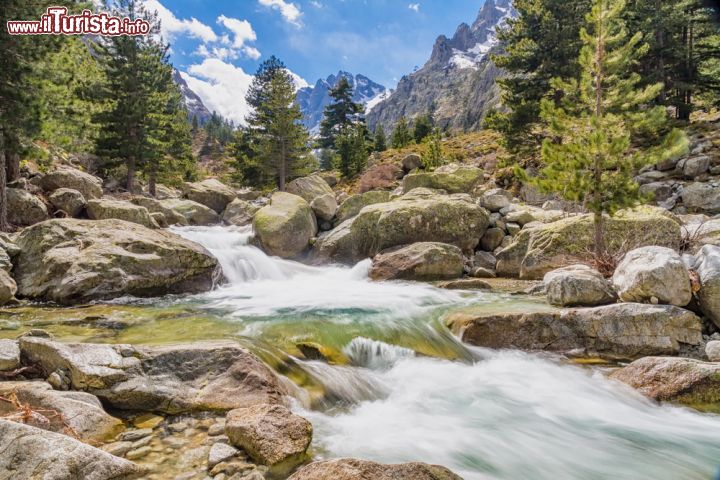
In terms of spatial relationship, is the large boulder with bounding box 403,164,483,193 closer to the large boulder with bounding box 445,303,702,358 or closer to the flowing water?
the flowing water

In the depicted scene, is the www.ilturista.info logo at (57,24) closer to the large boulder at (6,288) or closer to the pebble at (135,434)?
the large boulder at (6,288)

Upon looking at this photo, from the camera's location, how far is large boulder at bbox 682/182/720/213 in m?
17.7

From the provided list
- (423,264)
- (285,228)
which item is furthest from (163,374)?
(285,228)

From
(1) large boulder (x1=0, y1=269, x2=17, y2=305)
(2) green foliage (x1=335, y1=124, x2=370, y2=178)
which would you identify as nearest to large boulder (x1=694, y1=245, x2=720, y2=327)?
(1) large boulder (x1=0, y1=269, x2=17, y2=305)

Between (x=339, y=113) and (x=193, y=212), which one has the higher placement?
(x=339, y=113)

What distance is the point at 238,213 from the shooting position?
24578 millimetres

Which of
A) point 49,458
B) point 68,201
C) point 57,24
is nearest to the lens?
point 49,458

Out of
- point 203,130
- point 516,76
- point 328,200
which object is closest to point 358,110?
point 516,76

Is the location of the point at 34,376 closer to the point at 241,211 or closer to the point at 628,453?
the point at 628,453

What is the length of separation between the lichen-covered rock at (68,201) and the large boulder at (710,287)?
1891cm

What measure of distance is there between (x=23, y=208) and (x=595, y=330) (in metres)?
17.6

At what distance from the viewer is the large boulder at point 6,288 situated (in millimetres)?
9028

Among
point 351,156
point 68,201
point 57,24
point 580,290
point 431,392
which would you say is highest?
point 351,156

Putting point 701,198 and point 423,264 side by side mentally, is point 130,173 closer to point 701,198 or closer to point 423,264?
point 423,264
